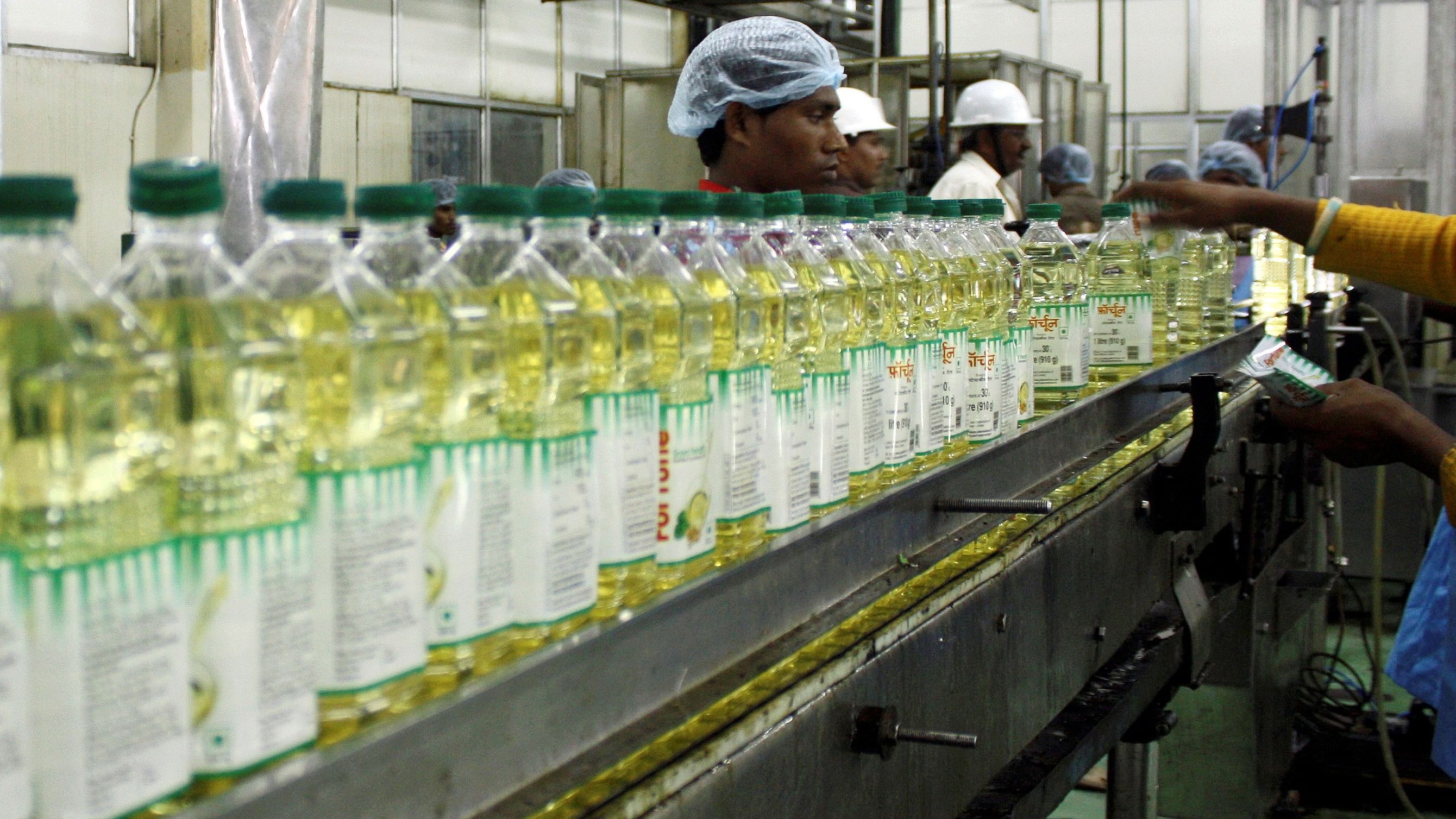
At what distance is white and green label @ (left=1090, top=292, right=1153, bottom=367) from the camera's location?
2125mm

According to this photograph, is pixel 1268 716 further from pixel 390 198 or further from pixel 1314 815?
pixel 390 198

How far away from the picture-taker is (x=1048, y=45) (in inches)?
374

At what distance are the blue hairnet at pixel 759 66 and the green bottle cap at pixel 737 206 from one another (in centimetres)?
137

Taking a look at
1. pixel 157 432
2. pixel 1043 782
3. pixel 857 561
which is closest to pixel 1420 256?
pixel 1043 782

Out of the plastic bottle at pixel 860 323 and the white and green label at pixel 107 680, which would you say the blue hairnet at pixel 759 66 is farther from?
the white and green label at pixel 107 680

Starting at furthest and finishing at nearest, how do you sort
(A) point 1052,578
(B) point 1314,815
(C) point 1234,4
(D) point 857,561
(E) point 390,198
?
1. (C) point 1234,4
2. (B) point 1314,815
3. (A) point 1052,578
4. (D) point 857,561
5. (E) point 390,198

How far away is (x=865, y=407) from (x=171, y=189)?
2.30 ft

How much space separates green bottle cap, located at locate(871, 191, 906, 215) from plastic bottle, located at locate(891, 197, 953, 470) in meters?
→ 0.05

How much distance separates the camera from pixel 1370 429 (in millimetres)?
2338

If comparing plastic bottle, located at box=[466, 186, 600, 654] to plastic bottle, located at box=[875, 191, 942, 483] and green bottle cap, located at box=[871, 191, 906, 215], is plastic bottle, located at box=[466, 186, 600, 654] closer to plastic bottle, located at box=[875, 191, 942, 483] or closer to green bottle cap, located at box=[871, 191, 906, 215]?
plastic bottle, located at box=[875, 191, 942, 483]

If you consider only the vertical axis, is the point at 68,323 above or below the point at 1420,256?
below

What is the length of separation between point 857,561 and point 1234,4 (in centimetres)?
913

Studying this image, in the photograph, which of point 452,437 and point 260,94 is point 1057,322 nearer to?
point 452,437

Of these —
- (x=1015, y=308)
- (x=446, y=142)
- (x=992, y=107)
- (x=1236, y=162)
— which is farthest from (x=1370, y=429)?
(x=446, y=142)
